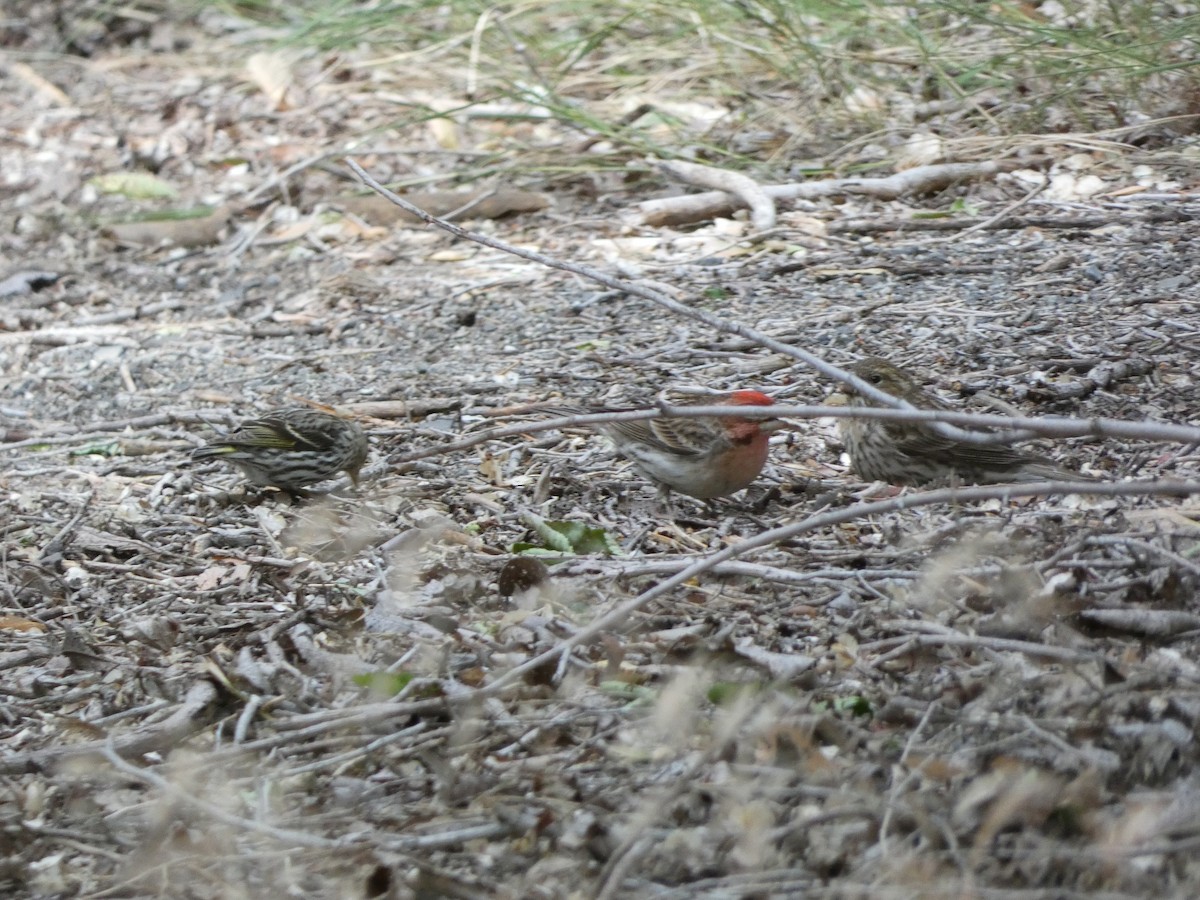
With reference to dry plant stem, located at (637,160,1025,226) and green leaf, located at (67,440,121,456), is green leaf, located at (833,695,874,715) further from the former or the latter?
dry plant stem, located at (637,160,1025,226)

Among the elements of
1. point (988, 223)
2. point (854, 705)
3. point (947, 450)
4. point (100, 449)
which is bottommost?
point (100, 449)

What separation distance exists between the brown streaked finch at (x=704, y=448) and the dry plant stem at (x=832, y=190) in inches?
114

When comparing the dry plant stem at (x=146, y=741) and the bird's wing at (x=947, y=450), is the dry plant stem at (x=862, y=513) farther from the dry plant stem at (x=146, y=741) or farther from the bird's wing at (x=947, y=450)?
the bird's wing at (x=947, y=450)

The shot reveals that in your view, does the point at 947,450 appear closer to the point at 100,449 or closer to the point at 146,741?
the point at 146,741

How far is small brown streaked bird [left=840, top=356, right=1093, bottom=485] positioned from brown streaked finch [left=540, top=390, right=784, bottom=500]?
1.00 feet

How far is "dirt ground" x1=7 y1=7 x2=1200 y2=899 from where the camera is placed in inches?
118

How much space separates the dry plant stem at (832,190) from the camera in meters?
7.62

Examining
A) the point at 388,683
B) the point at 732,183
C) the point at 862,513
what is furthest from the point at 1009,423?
the point at 732,183

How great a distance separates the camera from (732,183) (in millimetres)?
7949

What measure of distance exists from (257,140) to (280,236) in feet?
6.05

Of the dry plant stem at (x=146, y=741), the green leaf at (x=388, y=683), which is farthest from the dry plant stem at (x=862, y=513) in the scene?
the dry plant stem at (x=146, y=741)

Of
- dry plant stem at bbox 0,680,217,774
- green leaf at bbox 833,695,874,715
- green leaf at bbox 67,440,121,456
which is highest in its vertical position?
green leaf at bbox 833,695,874,715

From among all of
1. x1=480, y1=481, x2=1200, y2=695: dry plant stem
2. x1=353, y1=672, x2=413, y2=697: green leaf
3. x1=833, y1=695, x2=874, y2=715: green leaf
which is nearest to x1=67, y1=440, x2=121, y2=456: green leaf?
x1=353, y1=672, x2=413, y2=697: green leaf

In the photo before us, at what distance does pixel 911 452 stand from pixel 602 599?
1.46 meters
